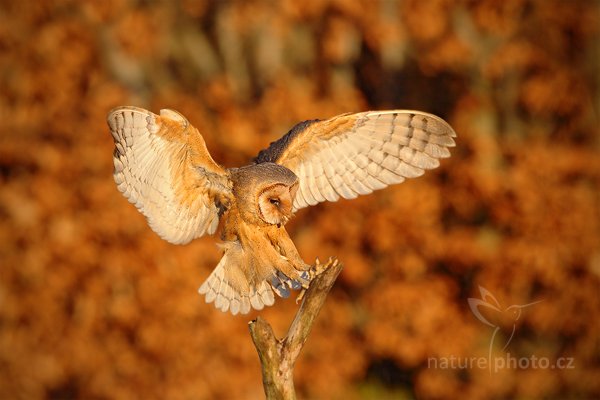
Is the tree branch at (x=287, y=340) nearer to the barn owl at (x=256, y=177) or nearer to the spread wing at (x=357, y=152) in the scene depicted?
the barn owl at (x=256, y=177)

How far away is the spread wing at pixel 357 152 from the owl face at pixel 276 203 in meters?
0.35

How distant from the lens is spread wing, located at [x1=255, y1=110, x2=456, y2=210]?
3.33 metres

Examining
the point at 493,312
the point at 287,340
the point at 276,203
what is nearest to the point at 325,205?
the point at 493,312

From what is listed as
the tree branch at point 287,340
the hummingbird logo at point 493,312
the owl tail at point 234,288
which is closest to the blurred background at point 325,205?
the hummingbird logo at point 493,312

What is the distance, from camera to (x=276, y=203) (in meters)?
2.96

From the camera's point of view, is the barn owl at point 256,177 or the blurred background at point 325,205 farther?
the blurred background at point 325,205

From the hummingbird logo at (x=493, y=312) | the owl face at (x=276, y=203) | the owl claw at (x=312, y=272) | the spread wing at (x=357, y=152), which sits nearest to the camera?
the owl face at (x=276, y=203)

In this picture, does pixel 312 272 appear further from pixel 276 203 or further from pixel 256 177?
pixel 256 177

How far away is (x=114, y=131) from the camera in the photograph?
2.97m

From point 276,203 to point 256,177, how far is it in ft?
0.37

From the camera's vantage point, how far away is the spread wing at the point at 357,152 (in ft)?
10.9

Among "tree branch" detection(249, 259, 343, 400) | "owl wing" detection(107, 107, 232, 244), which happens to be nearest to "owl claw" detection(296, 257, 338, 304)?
"tree branch" detection(249, 259, 343, 400)

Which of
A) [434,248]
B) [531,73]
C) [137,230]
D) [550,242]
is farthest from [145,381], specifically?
[531,73]

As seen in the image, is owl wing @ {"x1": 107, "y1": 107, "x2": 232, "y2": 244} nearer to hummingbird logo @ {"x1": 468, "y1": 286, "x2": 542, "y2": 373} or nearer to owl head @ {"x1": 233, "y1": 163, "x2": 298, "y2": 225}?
owl head @ {"x1": 233, "y1": 163, "x2": 298, "y2": 225}
